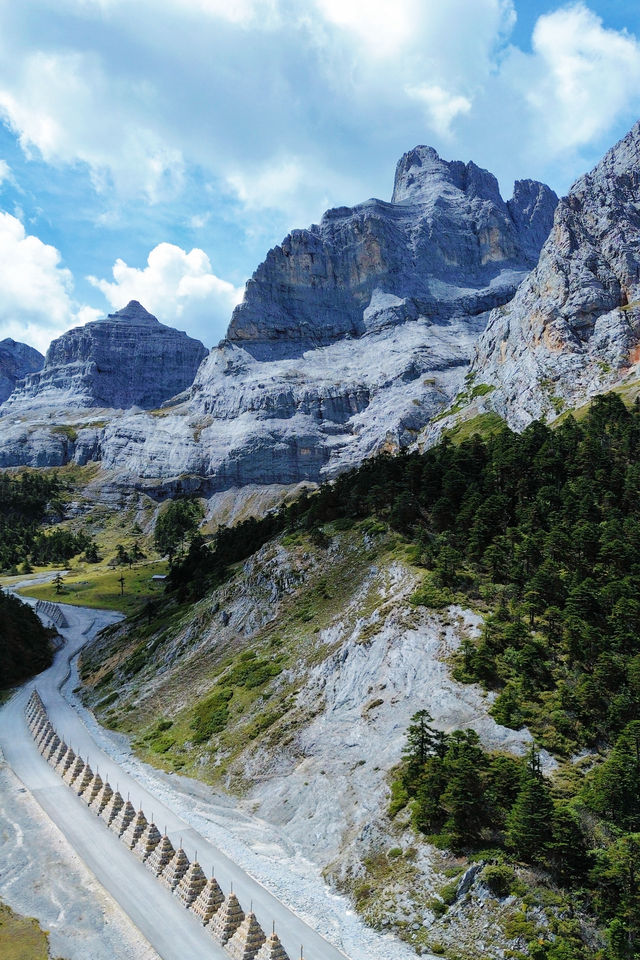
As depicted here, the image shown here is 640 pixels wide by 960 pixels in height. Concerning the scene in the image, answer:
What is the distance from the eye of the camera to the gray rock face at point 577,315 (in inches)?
5807

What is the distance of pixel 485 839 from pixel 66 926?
23642mm

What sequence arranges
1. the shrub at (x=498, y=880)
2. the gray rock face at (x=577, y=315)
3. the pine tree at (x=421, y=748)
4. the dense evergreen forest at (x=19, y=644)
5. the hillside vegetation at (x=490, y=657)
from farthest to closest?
the gray rock face at (x=577, y=315) < the dense evergreen forest at (x=19, y=644) < the pine tree at (x=421, y=748) < the hillside vegetation at (x=490, y=657) < the shrub at (x=498, y=880)

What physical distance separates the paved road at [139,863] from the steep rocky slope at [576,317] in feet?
388

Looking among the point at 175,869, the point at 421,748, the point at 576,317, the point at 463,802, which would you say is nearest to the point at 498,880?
the point at 463,802

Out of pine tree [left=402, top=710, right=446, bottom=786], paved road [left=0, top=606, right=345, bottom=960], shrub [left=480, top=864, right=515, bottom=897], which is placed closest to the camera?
shrub [left=480, top=864, right=515, bottom=897]

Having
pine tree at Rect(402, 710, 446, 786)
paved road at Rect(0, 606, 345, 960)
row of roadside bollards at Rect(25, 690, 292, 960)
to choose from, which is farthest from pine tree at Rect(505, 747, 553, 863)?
row of roadside bollards at Rect(25, 690, 292, 960)

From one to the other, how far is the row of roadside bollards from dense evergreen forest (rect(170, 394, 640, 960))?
436 inches

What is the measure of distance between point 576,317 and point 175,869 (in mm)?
162880

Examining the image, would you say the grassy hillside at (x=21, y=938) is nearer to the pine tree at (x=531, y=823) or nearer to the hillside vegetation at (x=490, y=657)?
the hillside vegetation at (x=490, y=657)

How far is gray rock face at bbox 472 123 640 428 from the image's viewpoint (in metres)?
148

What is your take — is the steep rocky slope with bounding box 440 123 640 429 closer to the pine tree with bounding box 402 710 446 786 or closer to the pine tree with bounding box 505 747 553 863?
the pine tree with bounding box 402 710 446 786

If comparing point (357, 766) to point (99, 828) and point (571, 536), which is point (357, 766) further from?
point (571, 536)

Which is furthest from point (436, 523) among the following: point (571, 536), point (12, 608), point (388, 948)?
point (12, 608)

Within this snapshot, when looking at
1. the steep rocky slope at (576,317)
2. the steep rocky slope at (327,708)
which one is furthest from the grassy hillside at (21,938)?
the steep rocky slope at (576,317)
